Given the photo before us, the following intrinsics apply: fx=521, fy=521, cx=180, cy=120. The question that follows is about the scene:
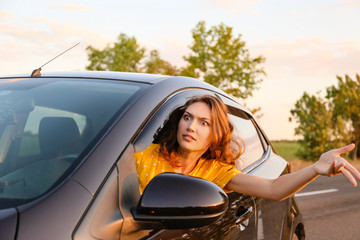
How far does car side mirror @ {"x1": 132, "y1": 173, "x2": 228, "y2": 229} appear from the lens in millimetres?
1805

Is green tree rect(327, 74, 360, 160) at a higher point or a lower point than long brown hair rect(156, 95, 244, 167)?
lower

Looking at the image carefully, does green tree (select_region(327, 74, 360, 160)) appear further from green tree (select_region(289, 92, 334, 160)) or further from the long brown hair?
the long brown hair

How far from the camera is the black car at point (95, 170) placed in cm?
170

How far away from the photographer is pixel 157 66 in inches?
1692

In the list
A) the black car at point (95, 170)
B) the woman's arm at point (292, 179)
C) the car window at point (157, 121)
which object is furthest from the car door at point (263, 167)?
the car window at point (157, 121)

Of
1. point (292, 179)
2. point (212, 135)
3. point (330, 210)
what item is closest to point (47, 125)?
point (212, 135)

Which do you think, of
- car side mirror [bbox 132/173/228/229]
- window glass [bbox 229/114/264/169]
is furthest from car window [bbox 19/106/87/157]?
window glass [bbox 229/114/264/169]

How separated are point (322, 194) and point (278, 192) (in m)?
7.97

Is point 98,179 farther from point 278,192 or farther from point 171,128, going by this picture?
point 278,192

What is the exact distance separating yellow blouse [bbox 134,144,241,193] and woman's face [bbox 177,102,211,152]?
4.0 inches

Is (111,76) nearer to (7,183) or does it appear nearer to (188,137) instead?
(188,137)

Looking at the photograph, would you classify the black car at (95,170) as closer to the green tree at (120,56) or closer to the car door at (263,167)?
the car door at (263,167)

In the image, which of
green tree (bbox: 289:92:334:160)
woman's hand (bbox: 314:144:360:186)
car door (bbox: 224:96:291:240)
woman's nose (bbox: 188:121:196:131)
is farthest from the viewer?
green tree (bbox: 289:92:334:160)

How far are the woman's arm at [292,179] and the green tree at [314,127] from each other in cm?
1978
